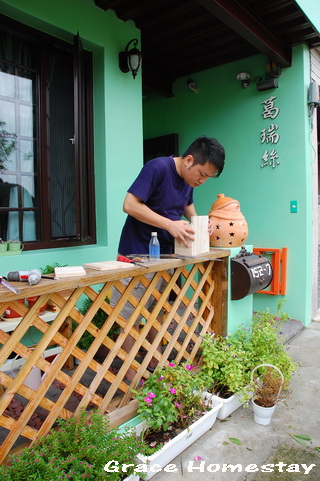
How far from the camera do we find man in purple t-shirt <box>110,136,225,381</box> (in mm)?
2152

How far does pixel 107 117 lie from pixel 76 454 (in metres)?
2.98

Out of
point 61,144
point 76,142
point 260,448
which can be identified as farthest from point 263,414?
point 61,144

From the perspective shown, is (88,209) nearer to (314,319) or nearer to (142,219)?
(142,219)

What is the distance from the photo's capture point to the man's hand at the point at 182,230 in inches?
84.7

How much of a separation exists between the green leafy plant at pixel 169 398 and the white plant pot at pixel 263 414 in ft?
1.26

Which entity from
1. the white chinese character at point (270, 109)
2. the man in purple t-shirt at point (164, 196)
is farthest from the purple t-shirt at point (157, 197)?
the white chinese character at point (270, 109)

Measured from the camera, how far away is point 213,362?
2.38 meters

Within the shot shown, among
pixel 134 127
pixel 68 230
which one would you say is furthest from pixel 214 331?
pixel 134 127

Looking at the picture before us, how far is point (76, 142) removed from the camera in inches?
115

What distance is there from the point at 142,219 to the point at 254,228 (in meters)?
2.83

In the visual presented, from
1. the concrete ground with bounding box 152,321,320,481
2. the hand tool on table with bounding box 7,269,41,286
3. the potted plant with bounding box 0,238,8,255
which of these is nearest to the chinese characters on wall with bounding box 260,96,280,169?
the concrete ground with bounding box 152,321,320,481

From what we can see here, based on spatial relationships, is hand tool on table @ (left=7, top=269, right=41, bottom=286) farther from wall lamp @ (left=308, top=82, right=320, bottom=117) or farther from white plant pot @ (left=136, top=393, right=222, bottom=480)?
wall lamp @ (left=308, top=82, right=320, bottom=117)

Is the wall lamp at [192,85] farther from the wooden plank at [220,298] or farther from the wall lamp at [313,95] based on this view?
the wooden plank at [220,298]

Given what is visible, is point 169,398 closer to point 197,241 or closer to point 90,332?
point 90,332
